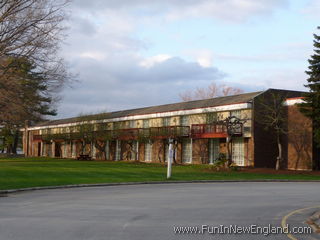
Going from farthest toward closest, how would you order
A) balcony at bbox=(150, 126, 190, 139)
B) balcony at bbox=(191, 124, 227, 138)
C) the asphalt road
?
balcony at bbox=(150, 126, 190, 139)
balcony at bbox=(191, 124, 227, 138)
the asphalt road

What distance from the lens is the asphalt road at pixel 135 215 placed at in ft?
29.9

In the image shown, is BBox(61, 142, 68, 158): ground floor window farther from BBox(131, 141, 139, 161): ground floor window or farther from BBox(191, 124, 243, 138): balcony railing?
BBox(191, 124, 243, 138): balcony railing

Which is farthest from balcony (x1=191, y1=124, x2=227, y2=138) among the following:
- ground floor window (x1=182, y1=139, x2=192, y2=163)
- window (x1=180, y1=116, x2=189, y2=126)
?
ground floor window (x1=182, y1=139, x2=192, y2=163)

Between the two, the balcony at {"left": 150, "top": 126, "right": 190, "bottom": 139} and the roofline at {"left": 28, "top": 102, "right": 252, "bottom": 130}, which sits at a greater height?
the roofline at {"left": 28, "top": 102, "right": 252, "bottom": 130}

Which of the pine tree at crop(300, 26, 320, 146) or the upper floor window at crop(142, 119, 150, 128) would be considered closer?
the pine tree at crop(300, 26, 320, 146)

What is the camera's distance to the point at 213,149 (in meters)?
47.0

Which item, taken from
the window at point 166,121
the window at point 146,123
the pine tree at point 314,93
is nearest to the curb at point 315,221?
the pine tree at point 314,93

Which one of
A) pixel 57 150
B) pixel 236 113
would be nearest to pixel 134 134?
pixel 236 113

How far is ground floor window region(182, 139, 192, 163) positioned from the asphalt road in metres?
32.1

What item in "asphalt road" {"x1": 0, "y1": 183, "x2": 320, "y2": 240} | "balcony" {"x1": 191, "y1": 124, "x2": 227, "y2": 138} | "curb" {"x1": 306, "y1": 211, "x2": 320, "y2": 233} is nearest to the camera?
"asphalt road" {"x1": 0, "y1": 183, "x2": 320, "y2": 240}

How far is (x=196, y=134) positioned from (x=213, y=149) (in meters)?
2.23

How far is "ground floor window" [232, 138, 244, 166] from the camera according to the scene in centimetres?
4366

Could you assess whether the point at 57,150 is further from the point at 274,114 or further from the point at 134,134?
the point at 274,114

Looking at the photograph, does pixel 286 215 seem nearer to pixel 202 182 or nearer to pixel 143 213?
pixel 143 213
